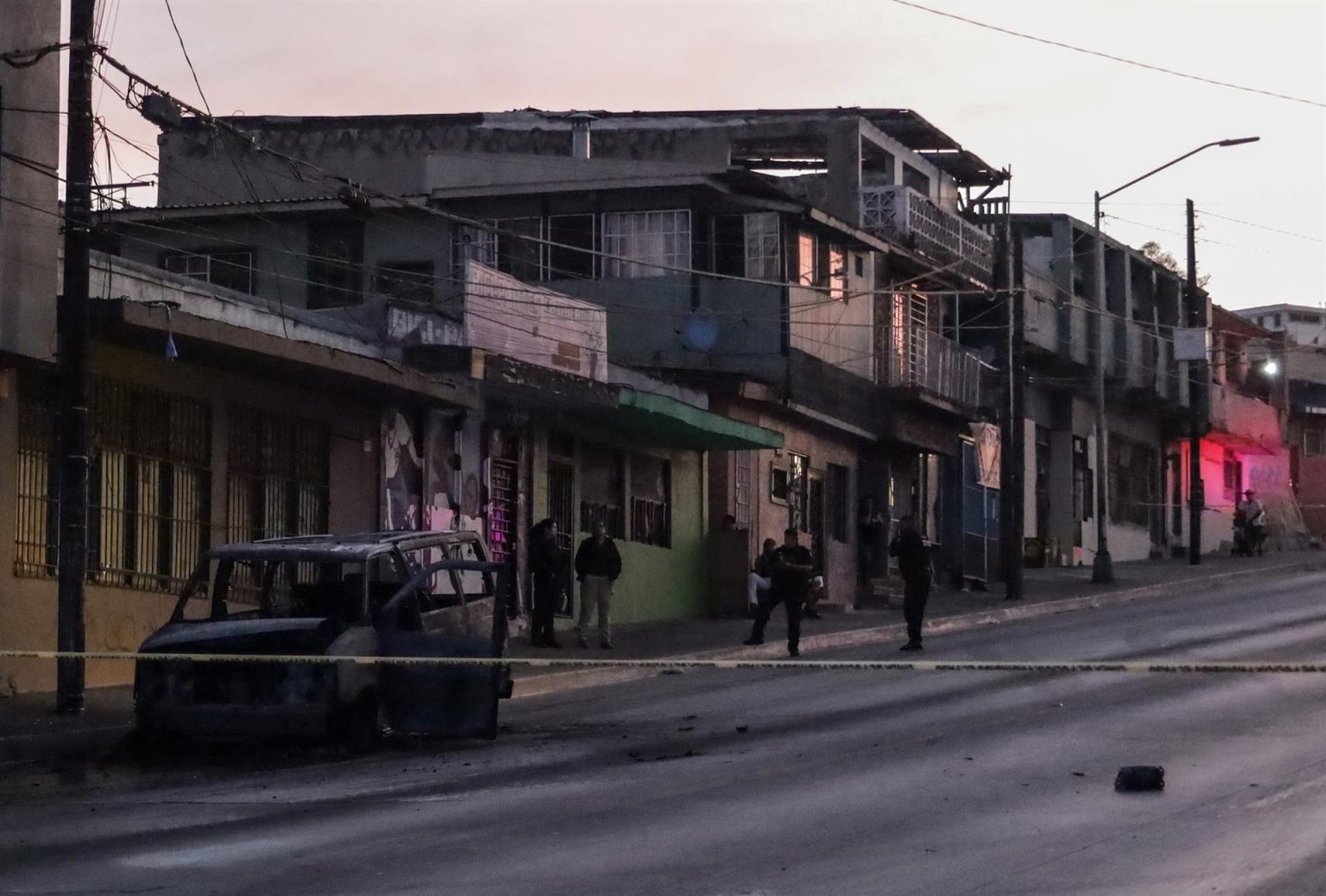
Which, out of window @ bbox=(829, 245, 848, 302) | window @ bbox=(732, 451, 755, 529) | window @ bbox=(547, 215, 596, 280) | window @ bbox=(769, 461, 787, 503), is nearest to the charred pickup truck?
window @ bbox=(732, 451, 755, 529)

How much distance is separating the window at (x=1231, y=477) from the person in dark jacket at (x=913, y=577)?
41.7 metres

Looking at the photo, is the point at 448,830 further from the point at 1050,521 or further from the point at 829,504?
the point at 1050,521

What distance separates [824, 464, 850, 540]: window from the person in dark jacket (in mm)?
13053

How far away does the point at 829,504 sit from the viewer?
39688mm

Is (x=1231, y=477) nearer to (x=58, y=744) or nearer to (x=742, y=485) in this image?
(x=742, y=485)

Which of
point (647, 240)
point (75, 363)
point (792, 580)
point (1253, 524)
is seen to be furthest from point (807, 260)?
point (1253, 524)

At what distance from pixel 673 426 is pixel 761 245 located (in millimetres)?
6058

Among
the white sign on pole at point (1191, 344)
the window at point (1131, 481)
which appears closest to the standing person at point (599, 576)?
the white sign on pole at point (1191, 344)

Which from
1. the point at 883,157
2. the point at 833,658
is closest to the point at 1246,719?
the point at 833,658

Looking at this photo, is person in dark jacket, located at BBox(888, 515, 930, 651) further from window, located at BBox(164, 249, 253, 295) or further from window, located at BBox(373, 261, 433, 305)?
window, located at BBox(164, 249, 253, 295)

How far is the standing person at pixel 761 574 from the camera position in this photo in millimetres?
27297

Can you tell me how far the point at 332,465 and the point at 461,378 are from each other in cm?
217

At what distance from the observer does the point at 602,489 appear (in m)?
32.4

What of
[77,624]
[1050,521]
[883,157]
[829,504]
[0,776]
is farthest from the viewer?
[1050,521]
